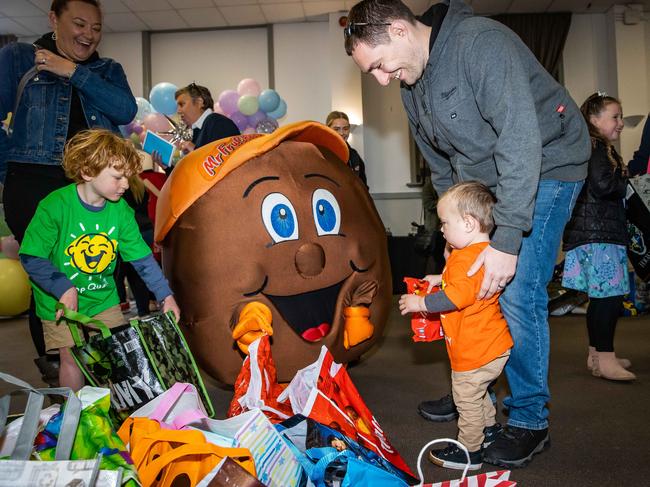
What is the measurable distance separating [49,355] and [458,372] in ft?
5.35

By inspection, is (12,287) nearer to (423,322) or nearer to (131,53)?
(131,53)

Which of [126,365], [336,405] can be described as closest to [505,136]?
[336,405]

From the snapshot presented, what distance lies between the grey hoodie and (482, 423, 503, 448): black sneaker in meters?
0.54

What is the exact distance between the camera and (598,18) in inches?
272

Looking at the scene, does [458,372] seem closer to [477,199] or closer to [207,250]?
[477,199]


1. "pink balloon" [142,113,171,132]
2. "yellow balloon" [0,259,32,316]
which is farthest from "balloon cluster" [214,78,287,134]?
"yellow balloon" [0,259,32,316]

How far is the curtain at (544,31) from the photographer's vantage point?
675cm

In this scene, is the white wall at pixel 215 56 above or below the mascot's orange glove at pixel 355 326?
above

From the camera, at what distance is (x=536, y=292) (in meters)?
1.49

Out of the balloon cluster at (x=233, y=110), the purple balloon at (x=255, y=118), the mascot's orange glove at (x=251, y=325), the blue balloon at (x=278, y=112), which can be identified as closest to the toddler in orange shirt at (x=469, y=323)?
the mascot's orange glove at (x=251, y=325)

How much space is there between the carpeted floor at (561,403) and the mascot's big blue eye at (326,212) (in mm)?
651

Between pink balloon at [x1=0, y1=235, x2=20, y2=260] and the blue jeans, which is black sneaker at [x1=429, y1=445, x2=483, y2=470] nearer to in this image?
the blue jeans

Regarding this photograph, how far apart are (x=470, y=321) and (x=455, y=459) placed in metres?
0.36

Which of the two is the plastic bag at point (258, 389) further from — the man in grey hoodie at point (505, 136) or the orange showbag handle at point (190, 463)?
the man in grey hoodie at point (505, 136)
